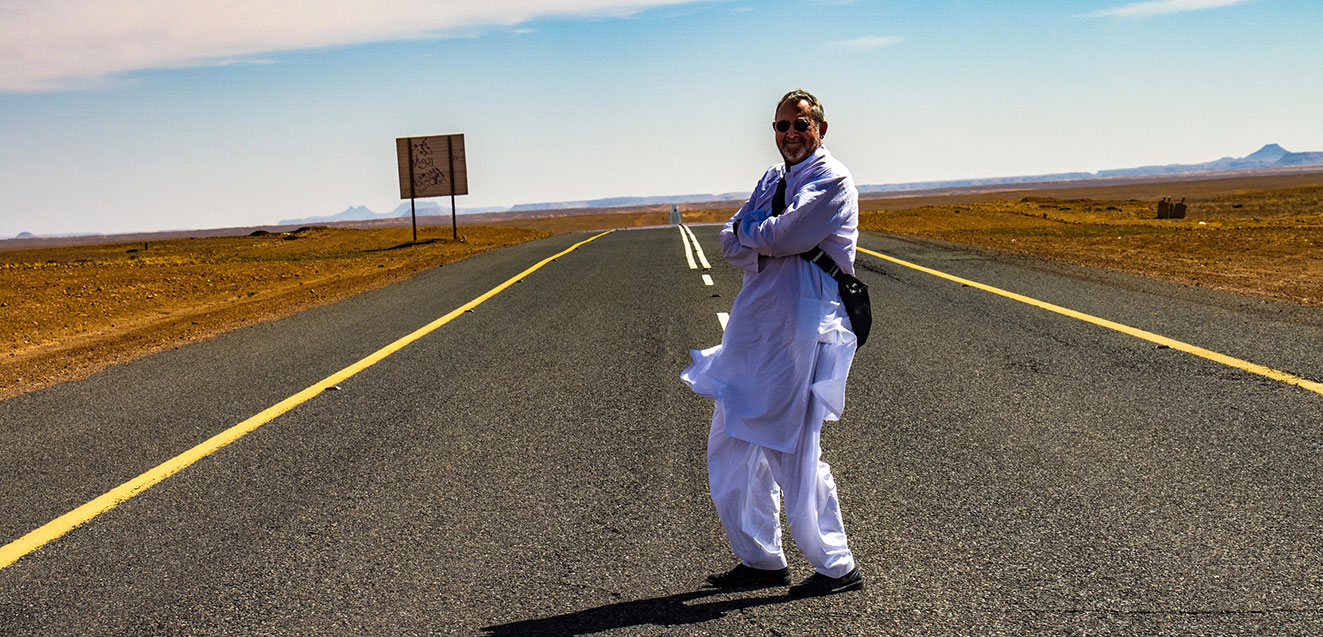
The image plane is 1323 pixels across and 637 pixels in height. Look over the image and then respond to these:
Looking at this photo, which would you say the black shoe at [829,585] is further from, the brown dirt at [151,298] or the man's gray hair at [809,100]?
the brown dirt at [151,298]

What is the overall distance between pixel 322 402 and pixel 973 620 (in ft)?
16.1

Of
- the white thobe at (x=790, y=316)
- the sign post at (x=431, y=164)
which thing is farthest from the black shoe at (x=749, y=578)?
the sign post at (x=431, y=164)

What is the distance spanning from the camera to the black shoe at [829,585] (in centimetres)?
340

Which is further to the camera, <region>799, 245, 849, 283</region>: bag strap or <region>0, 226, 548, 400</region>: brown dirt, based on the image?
<region>0, 226, 548, 400</region>: brown dirt

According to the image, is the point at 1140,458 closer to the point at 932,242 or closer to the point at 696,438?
the point at 696,438

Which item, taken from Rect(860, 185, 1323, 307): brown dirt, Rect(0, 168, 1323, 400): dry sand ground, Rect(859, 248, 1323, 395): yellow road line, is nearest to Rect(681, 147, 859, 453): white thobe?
Rect(859, 248, 1323, 395): yellow road line

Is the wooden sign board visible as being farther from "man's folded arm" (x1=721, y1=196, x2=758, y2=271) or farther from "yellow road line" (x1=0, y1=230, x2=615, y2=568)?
"man's folded arm" (x1=721, y1=196, x2=758, y2=271)

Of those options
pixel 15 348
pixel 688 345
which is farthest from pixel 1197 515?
pixel 15 348

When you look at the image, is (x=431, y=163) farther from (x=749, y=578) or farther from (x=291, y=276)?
(x=749, y=578)

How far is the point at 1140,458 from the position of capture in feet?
15.8

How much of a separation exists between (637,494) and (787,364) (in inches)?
56.7

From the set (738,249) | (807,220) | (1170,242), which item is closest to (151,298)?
(738,249)

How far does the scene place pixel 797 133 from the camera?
10.9ft

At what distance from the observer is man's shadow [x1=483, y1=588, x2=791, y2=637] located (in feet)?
10.3
